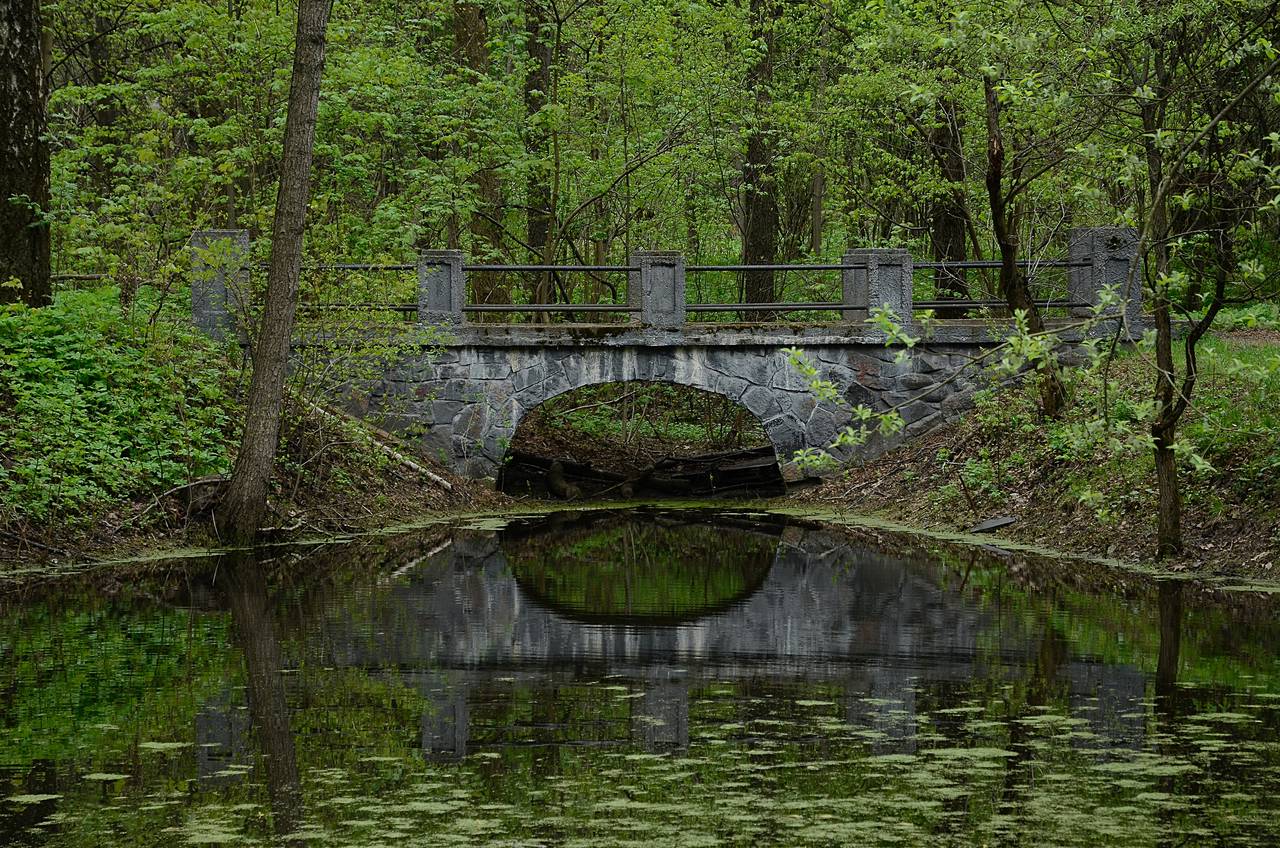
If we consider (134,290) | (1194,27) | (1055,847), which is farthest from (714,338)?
(1055,847)

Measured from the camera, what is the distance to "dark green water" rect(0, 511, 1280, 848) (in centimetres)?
521

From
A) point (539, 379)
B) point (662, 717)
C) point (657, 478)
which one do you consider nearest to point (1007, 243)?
point (539, 379)

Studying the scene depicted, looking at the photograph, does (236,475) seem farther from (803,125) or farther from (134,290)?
(803,125)

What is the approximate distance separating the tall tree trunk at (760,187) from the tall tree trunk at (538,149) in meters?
3.37

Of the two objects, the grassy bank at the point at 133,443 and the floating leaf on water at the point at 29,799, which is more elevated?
the grassy bank at the point at 133,443

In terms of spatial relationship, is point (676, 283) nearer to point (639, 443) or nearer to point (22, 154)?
point (639, 443)

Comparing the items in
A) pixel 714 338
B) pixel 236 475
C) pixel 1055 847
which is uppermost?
pixel 714 338

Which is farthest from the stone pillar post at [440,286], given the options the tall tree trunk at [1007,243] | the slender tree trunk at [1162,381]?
the slender tree trunk at [1162,381]

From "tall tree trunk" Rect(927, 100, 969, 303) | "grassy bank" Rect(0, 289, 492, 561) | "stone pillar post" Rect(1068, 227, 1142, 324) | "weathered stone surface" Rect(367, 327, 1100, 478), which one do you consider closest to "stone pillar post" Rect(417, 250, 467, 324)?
"weathered stone surface" Rect(367, 327, 1100, 478)

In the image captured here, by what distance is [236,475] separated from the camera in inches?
547

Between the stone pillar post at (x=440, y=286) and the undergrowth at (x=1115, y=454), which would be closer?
the undergrowth at (x=1115, y=454)

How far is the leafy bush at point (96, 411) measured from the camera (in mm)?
13086

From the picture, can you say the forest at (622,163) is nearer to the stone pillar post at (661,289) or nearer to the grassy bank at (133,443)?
the grassy bank at (133,443)

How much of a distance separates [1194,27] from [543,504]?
35.5ft
